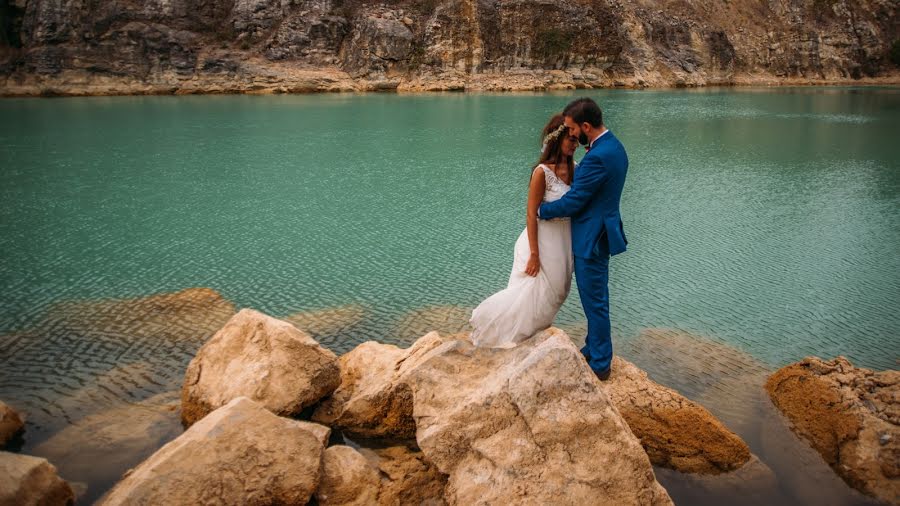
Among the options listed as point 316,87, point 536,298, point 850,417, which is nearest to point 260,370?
point 536,298

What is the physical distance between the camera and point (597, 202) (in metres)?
5.21

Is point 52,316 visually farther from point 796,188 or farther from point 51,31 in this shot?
point 51,31

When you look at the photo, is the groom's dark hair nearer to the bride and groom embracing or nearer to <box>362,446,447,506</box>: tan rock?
the bride and groom embracing

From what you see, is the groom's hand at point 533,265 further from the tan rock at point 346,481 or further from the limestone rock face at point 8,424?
the limestone rock face at point 8,424

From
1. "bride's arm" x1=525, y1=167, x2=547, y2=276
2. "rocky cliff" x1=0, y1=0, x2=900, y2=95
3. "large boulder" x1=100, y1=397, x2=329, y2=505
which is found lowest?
"large boulder" x1=100, y1=397, x2=329, y2=505

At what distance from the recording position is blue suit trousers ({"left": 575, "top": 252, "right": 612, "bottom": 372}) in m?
5.41

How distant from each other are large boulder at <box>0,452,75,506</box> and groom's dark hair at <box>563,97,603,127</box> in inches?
205

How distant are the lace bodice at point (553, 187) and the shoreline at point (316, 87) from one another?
55.6m

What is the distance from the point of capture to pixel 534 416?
13.9 ft

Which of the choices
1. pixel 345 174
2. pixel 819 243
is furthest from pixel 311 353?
pixel 345 174

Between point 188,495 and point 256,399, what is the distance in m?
1.52

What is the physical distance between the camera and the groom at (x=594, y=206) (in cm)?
504

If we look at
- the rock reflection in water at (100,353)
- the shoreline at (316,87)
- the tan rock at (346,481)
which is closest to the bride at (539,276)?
the tan rock at (346,481)

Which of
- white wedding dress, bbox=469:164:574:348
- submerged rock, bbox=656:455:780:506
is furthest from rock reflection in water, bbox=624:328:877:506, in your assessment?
white wedding dress, bbox=469:164:574:348
